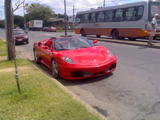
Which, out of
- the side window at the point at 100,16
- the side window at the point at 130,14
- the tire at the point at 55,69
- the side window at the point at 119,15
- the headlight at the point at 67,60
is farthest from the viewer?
the side window at the point at 100,16

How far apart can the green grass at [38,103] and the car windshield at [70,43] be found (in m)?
1.84

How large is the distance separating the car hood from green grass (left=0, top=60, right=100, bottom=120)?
1.08 meters

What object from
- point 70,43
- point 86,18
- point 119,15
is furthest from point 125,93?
point 86,18

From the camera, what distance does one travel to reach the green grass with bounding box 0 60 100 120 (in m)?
3.90

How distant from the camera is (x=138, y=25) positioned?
18.2 meters

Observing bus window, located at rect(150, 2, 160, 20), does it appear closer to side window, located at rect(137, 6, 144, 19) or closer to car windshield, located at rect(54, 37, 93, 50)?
side window, located at rect(137, 6, 144, 19)

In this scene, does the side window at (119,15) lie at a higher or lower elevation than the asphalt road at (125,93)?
higher

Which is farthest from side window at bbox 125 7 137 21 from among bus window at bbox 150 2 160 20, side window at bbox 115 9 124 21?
bus window at bbox 150 2 160 20

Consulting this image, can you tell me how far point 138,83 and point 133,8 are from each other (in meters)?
13.9

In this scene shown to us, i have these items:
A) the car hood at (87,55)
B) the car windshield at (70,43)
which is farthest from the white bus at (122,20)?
the car hood at (87,55)

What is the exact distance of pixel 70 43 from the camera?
7.92m

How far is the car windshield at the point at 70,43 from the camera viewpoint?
7.68 meters

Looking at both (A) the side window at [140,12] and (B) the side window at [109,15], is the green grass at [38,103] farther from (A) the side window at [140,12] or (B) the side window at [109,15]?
(B) the side window at [109,15]

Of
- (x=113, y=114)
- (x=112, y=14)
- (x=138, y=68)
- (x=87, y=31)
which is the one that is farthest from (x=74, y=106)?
(x=87, y=31)
